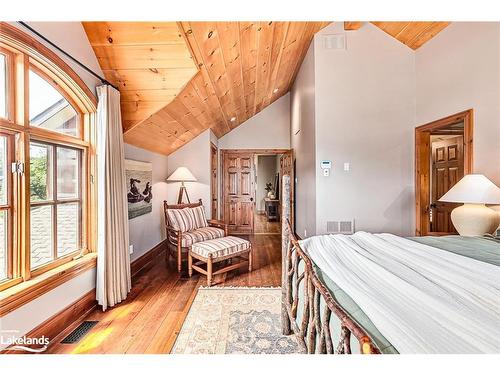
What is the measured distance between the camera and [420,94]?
353 cm

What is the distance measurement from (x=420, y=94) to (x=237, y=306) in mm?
3845

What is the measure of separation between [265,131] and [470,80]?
12.6 feet

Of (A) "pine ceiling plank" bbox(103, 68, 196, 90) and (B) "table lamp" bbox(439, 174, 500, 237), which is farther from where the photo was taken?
(A) "pine ceiling plank" bbox(103, 68, 196, 90)

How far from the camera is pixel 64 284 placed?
1.99 m

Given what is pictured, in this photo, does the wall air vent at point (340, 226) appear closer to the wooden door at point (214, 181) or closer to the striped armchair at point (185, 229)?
the striped armchair at point (185, 229)

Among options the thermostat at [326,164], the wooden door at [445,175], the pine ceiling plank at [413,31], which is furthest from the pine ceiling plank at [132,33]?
the wooden door at [445,175]

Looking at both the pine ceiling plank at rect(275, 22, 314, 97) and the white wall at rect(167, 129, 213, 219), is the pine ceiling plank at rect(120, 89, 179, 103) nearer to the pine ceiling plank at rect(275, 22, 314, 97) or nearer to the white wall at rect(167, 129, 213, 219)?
the pine ceiling plank at rect(275, 22, 314, 97)

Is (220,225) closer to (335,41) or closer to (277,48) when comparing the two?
(277,48)

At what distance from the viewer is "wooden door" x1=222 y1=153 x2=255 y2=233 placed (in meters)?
5.95

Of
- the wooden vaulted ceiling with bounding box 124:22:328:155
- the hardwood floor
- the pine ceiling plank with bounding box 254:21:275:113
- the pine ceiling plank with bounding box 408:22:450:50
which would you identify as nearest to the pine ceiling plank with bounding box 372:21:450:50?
the pine ceiling plank with bounding box 408:22:450:50

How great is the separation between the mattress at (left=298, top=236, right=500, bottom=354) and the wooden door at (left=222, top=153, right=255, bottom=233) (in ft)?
14.0

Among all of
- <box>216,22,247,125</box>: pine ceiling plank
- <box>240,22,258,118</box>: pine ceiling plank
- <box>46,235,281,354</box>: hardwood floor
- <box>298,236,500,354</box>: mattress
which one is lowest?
<box>46,235,281,354</box>: hardwood floor

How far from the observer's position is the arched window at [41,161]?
160cm
